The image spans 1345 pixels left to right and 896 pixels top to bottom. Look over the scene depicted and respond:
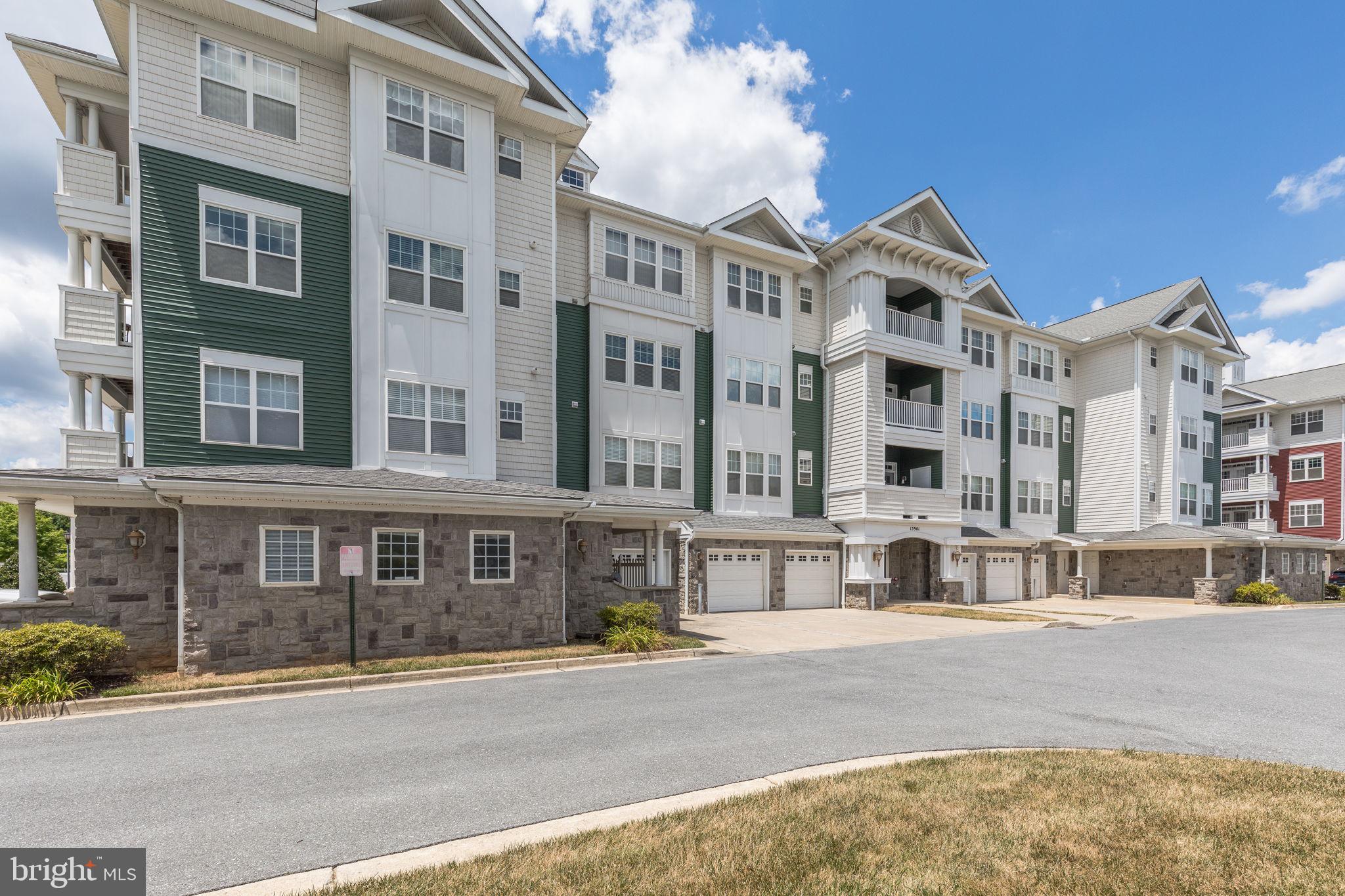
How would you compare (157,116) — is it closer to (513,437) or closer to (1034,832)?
(513,437)

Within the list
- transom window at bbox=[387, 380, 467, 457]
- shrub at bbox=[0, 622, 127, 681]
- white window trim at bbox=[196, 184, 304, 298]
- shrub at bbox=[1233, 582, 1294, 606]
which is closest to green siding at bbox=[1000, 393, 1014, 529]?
shrub at bbox=[1233, 582, 1294, 606]

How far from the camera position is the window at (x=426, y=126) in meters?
16.3

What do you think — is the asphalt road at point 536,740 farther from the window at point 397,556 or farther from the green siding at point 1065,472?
the green siding at point 1065,472

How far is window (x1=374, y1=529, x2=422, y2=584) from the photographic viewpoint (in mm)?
12820

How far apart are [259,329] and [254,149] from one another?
439 cm

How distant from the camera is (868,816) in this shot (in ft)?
17.6

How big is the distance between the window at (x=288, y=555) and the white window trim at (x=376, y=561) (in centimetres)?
102

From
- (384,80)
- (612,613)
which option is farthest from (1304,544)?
(384,80)

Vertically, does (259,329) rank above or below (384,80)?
below

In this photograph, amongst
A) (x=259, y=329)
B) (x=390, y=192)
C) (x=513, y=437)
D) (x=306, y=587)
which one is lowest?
(x=306, y=587)

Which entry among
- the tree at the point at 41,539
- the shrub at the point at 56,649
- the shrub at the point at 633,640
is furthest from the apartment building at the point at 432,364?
the tree at the point at 41,539

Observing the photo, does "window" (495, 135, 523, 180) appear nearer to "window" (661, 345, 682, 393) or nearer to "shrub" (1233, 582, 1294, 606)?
"window" (661, 345, 682, 393)

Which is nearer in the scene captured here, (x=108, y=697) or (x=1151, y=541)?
(x=108, y=697)

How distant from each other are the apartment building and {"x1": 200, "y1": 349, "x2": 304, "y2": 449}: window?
0.07m
